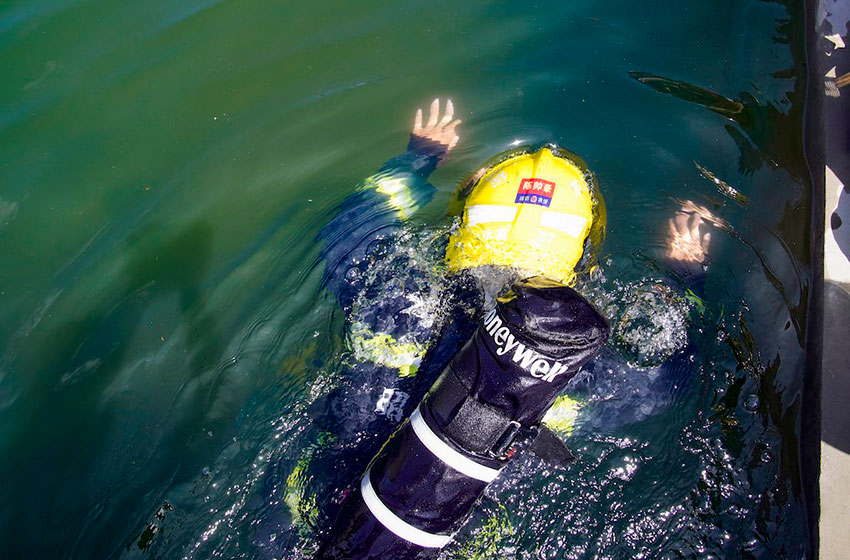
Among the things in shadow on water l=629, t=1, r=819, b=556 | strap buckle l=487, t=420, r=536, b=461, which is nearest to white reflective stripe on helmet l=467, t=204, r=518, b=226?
strap buckle l=487, t=420, r=536, b=461

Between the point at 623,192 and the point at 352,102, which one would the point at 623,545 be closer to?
the point at 623,192

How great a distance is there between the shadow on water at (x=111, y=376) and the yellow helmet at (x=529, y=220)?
1.89 meters

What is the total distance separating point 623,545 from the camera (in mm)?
4059

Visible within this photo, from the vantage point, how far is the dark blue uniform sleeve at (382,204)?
5117 mm

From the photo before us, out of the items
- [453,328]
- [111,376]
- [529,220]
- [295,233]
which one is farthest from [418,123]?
[111,376]

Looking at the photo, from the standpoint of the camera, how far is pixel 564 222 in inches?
152

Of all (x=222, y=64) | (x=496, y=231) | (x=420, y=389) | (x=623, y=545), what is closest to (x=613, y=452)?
(x=623, y=545)

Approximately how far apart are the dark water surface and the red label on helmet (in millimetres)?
1126

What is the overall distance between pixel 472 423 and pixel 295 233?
2640 millimetres

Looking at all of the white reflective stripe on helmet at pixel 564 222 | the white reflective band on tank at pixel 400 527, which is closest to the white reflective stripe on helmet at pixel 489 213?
the white reflective stripe on helmet at pixel 564 222

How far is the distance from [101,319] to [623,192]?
3794 millimetres

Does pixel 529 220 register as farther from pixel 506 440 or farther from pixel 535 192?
pixel 506 440

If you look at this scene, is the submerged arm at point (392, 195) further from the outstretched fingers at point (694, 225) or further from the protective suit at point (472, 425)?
the protective suit at point (472, 425)

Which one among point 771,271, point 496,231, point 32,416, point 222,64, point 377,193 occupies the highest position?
point 222,64
